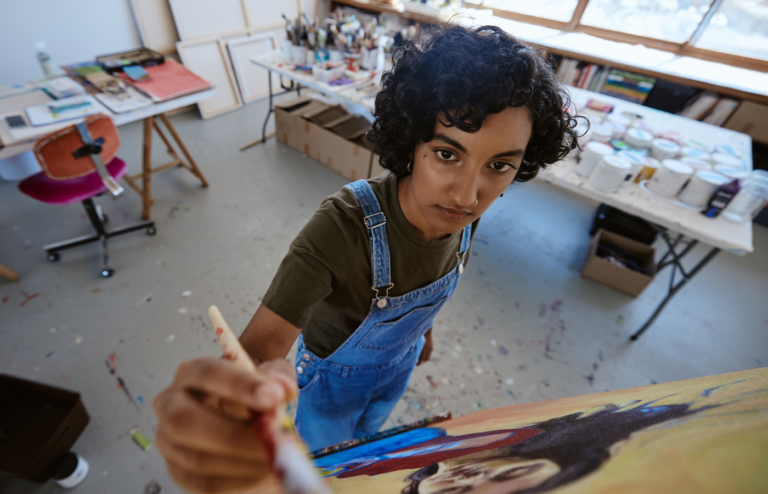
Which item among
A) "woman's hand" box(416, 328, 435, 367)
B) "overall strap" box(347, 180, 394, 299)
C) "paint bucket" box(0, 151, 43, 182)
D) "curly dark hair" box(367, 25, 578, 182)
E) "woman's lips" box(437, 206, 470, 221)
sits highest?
"curly dark hair" box(367, 25, 578, 182)

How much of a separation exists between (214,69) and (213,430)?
4904 mm

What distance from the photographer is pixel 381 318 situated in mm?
919

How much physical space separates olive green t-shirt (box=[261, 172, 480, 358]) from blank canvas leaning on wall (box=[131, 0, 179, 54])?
4234 mm

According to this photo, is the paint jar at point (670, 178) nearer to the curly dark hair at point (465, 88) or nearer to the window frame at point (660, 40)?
the curly dark hair at point (465, 88)

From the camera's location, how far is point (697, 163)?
7.35 ft

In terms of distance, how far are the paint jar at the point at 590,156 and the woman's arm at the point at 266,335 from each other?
84.7 inches

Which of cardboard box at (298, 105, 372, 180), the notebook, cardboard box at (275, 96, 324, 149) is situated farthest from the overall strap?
cardboard box at (275, 96, 324, 149)

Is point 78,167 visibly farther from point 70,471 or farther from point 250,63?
point 250,63

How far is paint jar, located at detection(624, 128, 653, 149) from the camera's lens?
2.39m

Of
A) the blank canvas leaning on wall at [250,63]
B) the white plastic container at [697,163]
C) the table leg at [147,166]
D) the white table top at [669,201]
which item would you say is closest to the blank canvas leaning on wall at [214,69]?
the blank canvas leaning on wall at [250,63]

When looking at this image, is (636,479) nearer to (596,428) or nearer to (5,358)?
(596,428)

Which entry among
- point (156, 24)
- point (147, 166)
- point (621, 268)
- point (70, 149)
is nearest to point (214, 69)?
point (156, 24)

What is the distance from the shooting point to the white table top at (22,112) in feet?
6.35

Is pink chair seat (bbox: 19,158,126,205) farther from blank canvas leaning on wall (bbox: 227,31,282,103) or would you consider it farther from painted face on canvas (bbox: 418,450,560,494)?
blank canvas leaning on wall (bbox: 227,31,282,103)
